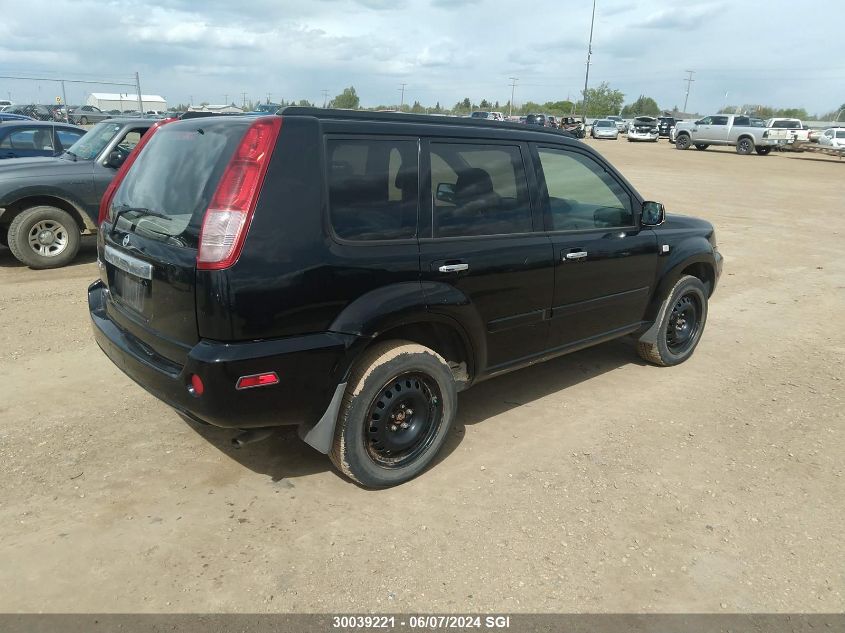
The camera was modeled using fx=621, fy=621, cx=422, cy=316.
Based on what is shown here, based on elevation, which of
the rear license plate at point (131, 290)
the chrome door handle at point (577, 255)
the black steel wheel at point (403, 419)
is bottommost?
the black steel wheel at point (403, 419)

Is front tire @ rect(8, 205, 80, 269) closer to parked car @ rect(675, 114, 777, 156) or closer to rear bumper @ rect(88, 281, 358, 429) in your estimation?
rear bumper @ rect(88, 281, 358, 429)

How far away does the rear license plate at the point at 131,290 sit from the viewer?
2.94m

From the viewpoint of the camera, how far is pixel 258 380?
2633 mm

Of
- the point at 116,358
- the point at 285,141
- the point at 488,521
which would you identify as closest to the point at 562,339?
the point at 488,521

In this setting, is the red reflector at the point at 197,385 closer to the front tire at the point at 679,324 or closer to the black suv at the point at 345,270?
the black suv at the point at 345,270

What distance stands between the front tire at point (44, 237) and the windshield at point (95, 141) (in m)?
0.93

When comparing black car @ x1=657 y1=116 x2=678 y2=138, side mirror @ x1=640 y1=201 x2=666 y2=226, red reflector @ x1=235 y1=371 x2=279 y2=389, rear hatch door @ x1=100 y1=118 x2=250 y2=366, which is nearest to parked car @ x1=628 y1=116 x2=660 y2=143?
black car @ x1=657 y1=116 x2=678 y2=138

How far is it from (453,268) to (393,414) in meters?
0.82

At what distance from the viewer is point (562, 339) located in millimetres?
4020

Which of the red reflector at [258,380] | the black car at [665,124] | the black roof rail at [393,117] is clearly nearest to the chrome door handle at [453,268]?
the black roof rail at [393,117]

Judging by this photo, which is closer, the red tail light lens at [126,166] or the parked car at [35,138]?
the red tail light lens at [126,166]

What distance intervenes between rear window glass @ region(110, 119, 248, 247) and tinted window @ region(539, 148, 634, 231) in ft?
6.33

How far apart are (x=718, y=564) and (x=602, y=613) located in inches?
26.4

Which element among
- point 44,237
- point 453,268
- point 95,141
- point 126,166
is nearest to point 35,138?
point 95,141
